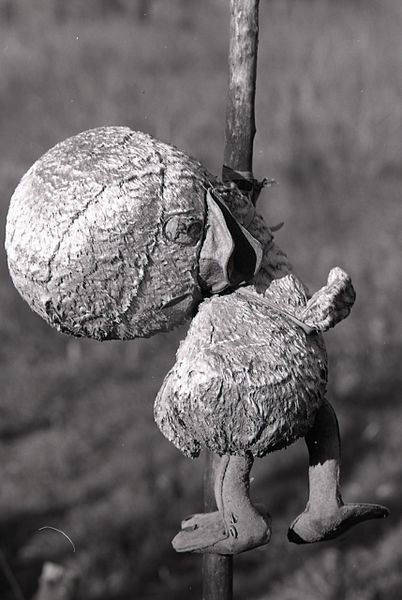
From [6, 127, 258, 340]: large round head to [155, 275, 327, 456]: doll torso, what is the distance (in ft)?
0.09

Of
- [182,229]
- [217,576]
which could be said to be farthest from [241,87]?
[217,576]

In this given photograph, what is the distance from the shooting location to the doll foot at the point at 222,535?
0.60 metres

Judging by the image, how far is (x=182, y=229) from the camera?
1.86 ft

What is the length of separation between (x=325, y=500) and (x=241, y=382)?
0.13 m

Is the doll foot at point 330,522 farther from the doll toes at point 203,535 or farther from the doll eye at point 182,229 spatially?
the doll eye at point 182,229

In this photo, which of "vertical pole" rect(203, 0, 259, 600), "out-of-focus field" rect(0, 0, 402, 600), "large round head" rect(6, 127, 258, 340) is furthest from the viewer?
"out-of-focus field" rect(0, 0, 402, 600)

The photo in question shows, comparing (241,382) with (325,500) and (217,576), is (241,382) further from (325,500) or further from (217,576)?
(217,576)

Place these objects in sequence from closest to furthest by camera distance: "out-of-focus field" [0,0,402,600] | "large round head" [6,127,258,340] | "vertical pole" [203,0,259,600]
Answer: "large round head" [6,127,258,340] < "vertical pole" [203,0,259,600] < "out-of-focus field" [0,0,402,600]

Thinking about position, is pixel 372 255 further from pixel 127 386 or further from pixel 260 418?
pixel 260 418

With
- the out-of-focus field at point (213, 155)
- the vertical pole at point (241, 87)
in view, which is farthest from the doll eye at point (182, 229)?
the out-of-focus field at point (213, 155)

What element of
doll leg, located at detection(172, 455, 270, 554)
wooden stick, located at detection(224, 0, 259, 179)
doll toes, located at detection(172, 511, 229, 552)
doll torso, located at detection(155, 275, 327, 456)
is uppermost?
wooden stick, located at detection(224, 0, 259, 179)

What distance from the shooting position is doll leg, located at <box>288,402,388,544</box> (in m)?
0.62

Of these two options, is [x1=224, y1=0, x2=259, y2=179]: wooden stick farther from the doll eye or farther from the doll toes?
the doll toes

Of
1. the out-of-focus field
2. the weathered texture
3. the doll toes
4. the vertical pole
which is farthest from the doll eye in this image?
the out-of-focus field
